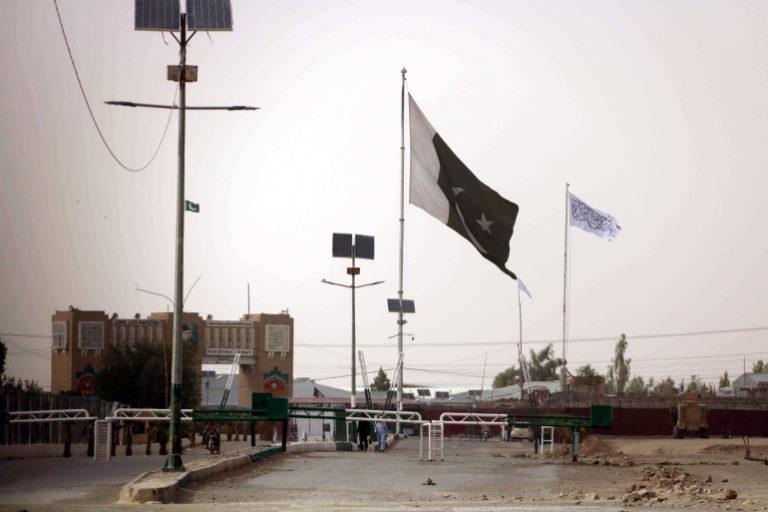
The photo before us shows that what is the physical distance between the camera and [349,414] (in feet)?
141

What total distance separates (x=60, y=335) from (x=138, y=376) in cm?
1771

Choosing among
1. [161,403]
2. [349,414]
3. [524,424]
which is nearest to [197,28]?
[524,424]

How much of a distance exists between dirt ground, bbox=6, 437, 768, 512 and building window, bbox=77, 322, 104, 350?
7431 centimetres

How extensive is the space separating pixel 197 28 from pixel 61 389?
80.0 meters

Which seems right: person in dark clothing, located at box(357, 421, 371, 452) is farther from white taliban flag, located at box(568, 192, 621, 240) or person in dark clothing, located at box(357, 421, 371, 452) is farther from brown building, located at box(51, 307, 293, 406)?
brown building, located at box(51, 307, 293, 406)

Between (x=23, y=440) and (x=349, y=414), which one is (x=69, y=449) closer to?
(x=23, y=440)

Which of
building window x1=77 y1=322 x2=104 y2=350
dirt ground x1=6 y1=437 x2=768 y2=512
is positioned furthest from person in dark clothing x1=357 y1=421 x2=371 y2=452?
building window x1=77 y1=322 x2=104 y2=350

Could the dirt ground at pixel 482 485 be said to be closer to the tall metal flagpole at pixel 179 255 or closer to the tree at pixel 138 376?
the tall metal flagpole at pixel 179 255

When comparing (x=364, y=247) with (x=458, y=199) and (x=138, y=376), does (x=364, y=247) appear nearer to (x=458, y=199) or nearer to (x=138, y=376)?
(x=458, y=199)

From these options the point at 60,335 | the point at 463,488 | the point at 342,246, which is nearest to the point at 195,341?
the point at 60,335

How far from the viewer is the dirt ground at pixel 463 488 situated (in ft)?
59.2

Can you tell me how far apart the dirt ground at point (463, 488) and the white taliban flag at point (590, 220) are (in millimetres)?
38726

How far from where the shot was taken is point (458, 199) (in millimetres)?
32344

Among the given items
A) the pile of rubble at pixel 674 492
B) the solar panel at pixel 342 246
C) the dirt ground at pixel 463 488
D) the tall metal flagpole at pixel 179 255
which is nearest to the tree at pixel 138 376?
the solar panel at pixel 342 246
